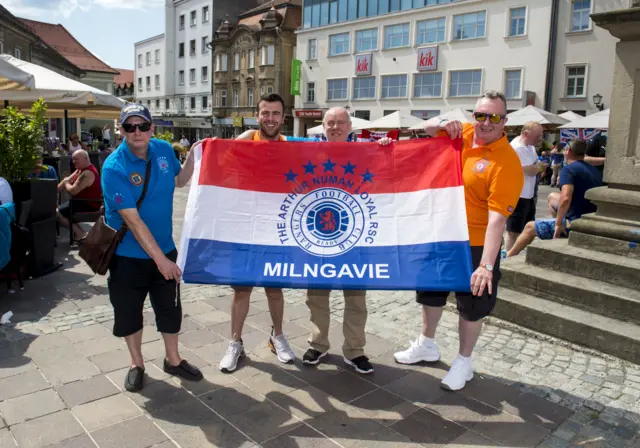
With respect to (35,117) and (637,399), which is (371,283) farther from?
(35,117)

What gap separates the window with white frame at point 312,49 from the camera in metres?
45.2

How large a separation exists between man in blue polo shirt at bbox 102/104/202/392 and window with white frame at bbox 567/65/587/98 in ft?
98.6

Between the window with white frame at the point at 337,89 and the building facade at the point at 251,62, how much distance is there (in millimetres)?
4850

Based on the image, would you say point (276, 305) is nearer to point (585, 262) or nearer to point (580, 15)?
point (585, 262)

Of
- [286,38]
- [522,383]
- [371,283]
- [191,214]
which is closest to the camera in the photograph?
[371,283]

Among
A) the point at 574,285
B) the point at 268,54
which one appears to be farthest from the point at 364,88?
the point at 574,285

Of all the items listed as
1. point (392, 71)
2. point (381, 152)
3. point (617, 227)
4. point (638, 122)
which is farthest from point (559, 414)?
point (392, 71)

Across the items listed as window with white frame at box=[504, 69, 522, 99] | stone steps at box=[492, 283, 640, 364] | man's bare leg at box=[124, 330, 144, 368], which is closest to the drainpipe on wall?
window with white frame at box=[504, 69, 522, 99]

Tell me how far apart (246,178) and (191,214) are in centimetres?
46

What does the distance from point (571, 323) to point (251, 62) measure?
2017 inches

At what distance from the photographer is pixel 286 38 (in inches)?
1945

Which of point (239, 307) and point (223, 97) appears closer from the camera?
point (239, 307)

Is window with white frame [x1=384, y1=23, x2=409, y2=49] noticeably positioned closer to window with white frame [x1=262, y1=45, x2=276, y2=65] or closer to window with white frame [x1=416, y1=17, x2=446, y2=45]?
window with white frame [x1=416, y1=17, x2=446, y2=45]

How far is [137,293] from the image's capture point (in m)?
3.61
